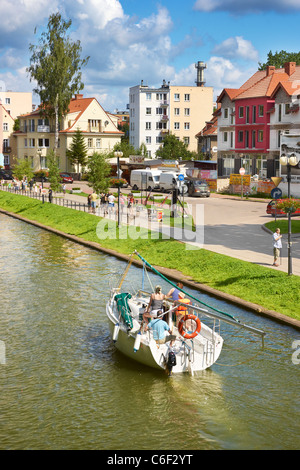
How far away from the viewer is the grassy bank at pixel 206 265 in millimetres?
22672

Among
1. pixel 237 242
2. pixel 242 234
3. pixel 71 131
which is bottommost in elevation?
pixel 237 242

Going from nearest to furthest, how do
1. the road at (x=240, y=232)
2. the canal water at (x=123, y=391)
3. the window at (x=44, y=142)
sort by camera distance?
the canal water at (x=123, y=391)
the road at (x=240, y=232)
the window at (x=44, y=142)

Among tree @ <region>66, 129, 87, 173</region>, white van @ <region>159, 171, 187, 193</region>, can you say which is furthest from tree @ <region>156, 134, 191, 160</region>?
white van @ <region>159, 171, 187, 193</region>

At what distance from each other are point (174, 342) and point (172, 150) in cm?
9197

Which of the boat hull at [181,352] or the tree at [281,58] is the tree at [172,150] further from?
the boat hull at [181,352]

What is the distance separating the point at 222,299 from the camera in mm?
23641

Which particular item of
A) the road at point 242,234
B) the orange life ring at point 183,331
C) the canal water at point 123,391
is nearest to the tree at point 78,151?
the road at point 242,234

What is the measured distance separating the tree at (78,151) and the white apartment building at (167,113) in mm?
25566

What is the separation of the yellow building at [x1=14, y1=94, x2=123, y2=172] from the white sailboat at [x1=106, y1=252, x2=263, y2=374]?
7588 centimetres

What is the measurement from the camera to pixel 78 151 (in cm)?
8906

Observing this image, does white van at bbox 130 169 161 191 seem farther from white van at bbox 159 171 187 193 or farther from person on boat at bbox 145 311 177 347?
person on boat at bbox 145 311 177 347

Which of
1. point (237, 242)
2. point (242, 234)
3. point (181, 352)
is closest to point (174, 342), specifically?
point (181, 352)

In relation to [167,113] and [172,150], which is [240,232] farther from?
[167,113]

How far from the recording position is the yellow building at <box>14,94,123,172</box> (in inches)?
3669
